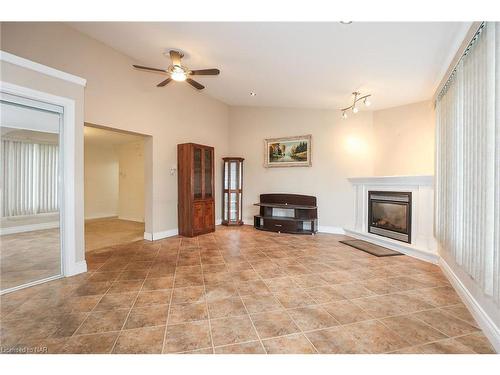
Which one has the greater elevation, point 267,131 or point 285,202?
point 267,131

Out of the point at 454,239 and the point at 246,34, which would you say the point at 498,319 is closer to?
the point at 454,239

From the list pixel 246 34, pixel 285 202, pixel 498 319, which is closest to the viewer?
pixel 498 319

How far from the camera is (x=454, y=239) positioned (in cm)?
255

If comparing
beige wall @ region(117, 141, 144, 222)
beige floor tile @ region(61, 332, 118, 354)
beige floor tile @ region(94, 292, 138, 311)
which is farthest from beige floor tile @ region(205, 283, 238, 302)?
beige wall @ region(117, 141, 144, 222)

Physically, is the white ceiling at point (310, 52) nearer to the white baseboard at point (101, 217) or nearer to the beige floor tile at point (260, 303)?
the beige floor tile at point (260, 303)

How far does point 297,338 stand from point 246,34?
3479 mm

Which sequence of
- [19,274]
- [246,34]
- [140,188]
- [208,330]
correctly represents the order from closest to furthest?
[208,330]
[19,274]
[246,34]
[140,188]

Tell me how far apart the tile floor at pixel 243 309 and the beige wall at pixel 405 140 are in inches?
84.0

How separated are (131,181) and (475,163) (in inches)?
316

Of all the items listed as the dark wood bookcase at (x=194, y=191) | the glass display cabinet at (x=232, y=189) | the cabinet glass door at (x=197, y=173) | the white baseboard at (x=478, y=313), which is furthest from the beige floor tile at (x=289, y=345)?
the glass display cabinet at (x=232, y=189)

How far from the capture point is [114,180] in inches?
323

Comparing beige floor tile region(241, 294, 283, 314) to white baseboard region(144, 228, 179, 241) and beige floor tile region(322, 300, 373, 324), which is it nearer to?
beige floor tile region(322, 300, 373, 324)

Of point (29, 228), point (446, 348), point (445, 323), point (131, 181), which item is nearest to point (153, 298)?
point (29, 228)
